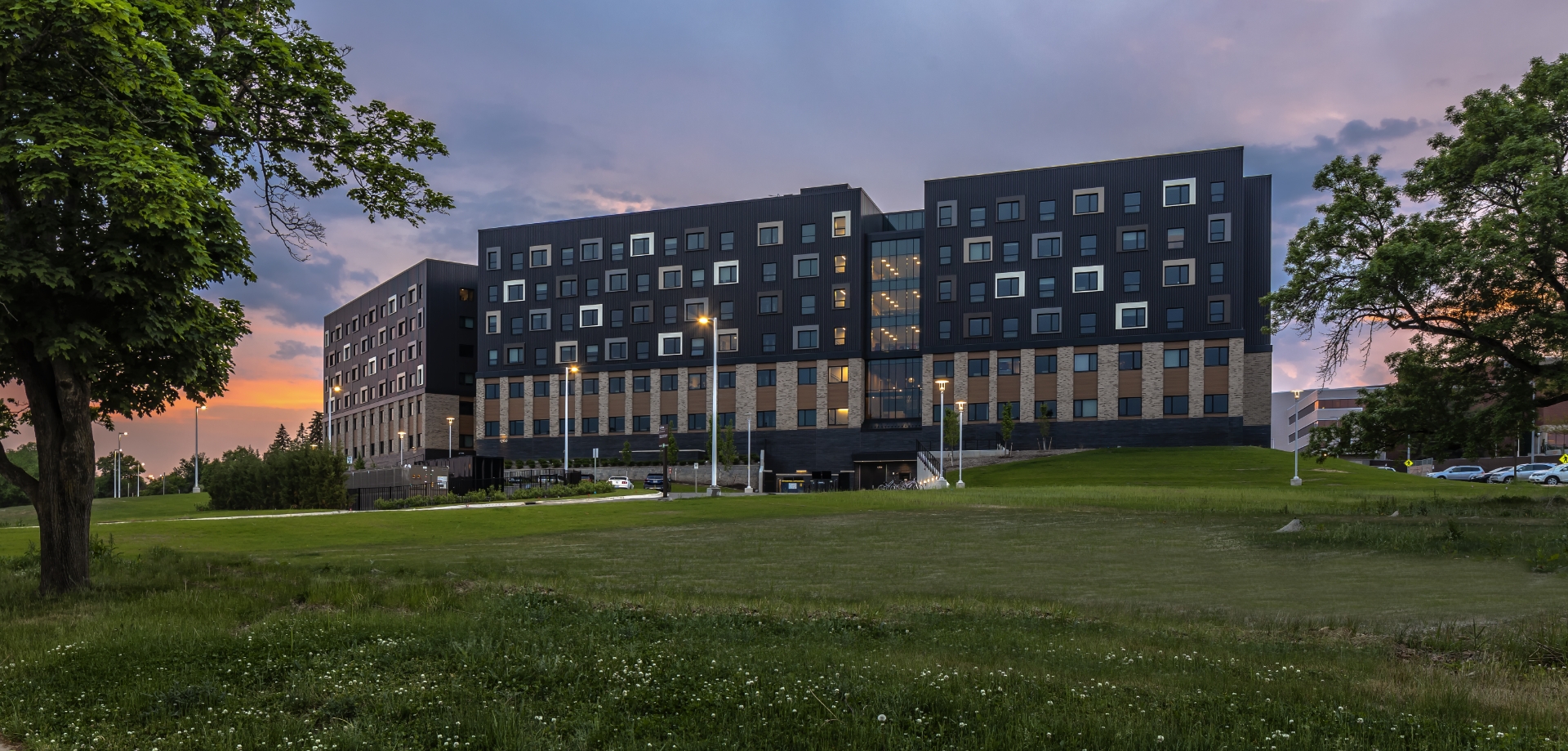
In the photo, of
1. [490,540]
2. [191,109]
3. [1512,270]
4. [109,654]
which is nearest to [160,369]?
[191,109]

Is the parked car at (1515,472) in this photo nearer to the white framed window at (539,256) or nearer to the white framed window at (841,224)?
the white framed window at (841,224)

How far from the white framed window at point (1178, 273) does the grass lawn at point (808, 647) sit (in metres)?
65.5

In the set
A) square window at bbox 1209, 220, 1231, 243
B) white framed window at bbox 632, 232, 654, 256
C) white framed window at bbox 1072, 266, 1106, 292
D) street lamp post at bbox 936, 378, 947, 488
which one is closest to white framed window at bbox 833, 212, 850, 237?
street lamp post at bbox 936, 378, 947, 488

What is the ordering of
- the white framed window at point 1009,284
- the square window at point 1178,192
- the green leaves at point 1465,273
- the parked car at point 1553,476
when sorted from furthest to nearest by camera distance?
the white framed window at point 1009,284 < the square window at point 1178,192 < the parked car at point 1553,476 < the green leaves at point 1465,273

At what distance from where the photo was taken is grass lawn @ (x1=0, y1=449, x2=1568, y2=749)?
23.3 feet

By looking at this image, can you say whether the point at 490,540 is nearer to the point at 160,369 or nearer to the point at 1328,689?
the point at 160,369

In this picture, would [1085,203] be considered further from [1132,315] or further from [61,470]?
[61,470]

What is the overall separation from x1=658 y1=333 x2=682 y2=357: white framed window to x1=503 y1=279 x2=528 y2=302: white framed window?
18.8 meters

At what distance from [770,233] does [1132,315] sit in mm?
37121

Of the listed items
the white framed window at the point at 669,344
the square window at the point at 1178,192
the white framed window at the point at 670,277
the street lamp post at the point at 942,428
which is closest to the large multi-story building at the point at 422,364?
the white framed window at the point at 670,277

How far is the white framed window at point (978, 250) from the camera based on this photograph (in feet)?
298

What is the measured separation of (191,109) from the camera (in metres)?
13.2

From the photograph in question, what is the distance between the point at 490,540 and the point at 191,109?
1571 centimetres

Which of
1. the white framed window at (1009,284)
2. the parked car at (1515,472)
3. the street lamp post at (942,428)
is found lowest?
the parked car at (1515,472)
